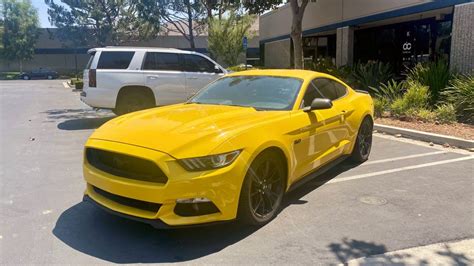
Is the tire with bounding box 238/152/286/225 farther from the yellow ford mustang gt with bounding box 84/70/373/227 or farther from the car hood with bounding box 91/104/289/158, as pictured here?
the car hood with bounding box 91/104/289/158

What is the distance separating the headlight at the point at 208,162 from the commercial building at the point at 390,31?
34.9 feet

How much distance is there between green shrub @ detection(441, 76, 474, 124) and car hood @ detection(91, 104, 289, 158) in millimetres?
7084

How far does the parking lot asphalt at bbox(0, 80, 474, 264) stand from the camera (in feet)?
12.1

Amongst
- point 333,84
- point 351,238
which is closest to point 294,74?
point 333,84

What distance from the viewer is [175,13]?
42875 mm

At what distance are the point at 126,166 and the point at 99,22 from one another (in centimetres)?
5057

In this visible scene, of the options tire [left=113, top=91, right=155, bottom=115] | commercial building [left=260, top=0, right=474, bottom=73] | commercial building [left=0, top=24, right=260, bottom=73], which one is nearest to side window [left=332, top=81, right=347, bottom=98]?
tire [left=113, top=91, right=155, bottom=115]

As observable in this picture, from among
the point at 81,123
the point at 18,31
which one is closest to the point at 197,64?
the point at 81,123

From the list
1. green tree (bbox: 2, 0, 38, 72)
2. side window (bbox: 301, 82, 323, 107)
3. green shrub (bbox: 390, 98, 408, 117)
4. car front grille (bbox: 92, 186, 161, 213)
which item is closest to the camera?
car front grille (bbox: 92, 186, 161, 213)

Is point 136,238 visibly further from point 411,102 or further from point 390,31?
point 390,31

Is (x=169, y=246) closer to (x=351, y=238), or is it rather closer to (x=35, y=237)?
(x=35, y=237)

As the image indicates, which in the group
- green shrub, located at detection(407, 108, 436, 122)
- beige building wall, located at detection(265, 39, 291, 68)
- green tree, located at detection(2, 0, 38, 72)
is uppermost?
green tree, located at detection(2, 0, 38, 72)

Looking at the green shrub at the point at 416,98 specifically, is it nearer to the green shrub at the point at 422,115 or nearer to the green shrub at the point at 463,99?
the green shrub at the point at 422,115

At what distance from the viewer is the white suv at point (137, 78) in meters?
10.4
